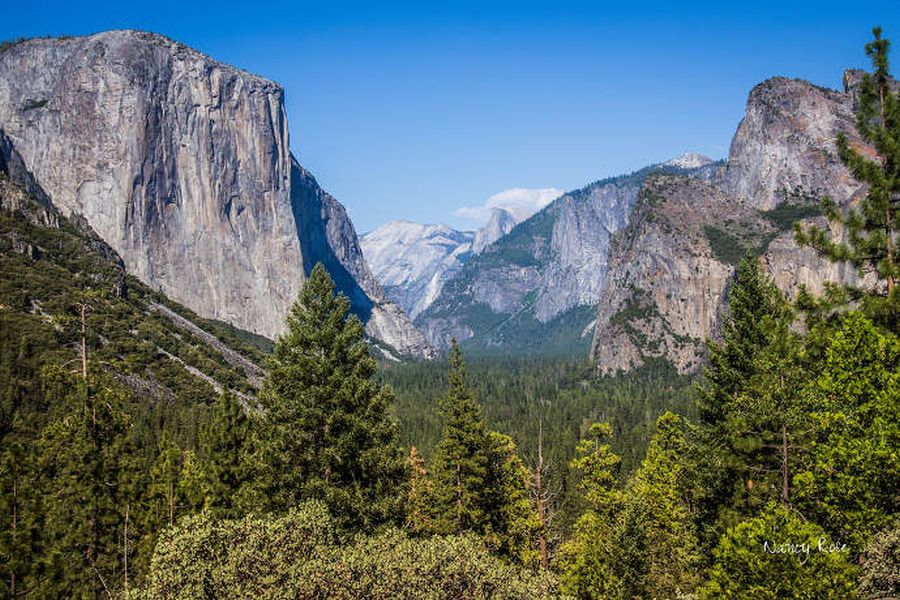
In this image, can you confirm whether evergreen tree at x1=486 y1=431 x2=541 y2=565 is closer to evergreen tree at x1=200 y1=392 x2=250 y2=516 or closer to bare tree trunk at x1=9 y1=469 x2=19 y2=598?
evergreen tree at x1=200 y1=392 x2=250 y2=516

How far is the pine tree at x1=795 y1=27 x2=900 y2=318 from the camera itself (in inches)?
846

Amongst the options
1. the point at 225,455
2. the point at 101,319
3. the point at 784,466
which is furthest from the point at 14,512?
the point at 101,319

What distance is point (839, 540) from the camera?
57.4 feet

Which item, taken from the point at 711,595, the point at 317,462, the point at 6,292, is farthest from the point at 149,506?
the point at 6,292

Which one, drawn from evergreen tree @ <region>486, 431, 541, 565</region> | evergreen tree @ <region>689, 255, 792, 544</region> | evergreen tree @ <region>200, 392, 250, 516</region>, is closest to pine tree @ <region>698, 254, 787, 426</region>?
evergreen tree @ <region>689, 255, 792, 544</region>

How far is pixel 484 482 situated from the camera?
40938mm

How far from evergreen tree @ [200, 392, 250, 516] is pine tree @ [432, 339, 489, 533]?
1139cm

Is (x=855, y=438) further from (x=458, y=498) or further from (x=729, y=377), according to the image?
(x=458, y=498)

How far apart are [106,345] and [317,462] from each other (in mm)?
102906

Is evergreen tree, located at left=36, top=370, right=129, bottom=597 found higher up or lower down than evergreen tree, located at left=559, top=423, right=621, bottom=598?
higher up

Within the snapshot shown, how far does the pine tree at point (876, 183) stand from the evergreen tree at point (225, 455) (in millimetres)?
30200

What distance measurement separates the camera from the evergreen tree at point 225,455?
3716 cm

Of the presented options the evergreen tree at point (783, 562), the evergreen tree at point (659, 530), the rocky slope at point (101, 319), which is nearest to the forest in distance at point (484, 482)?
the evergreen tree at point (783, 562)

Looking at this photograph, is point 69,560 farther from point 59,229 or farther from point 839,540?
point 59,229
